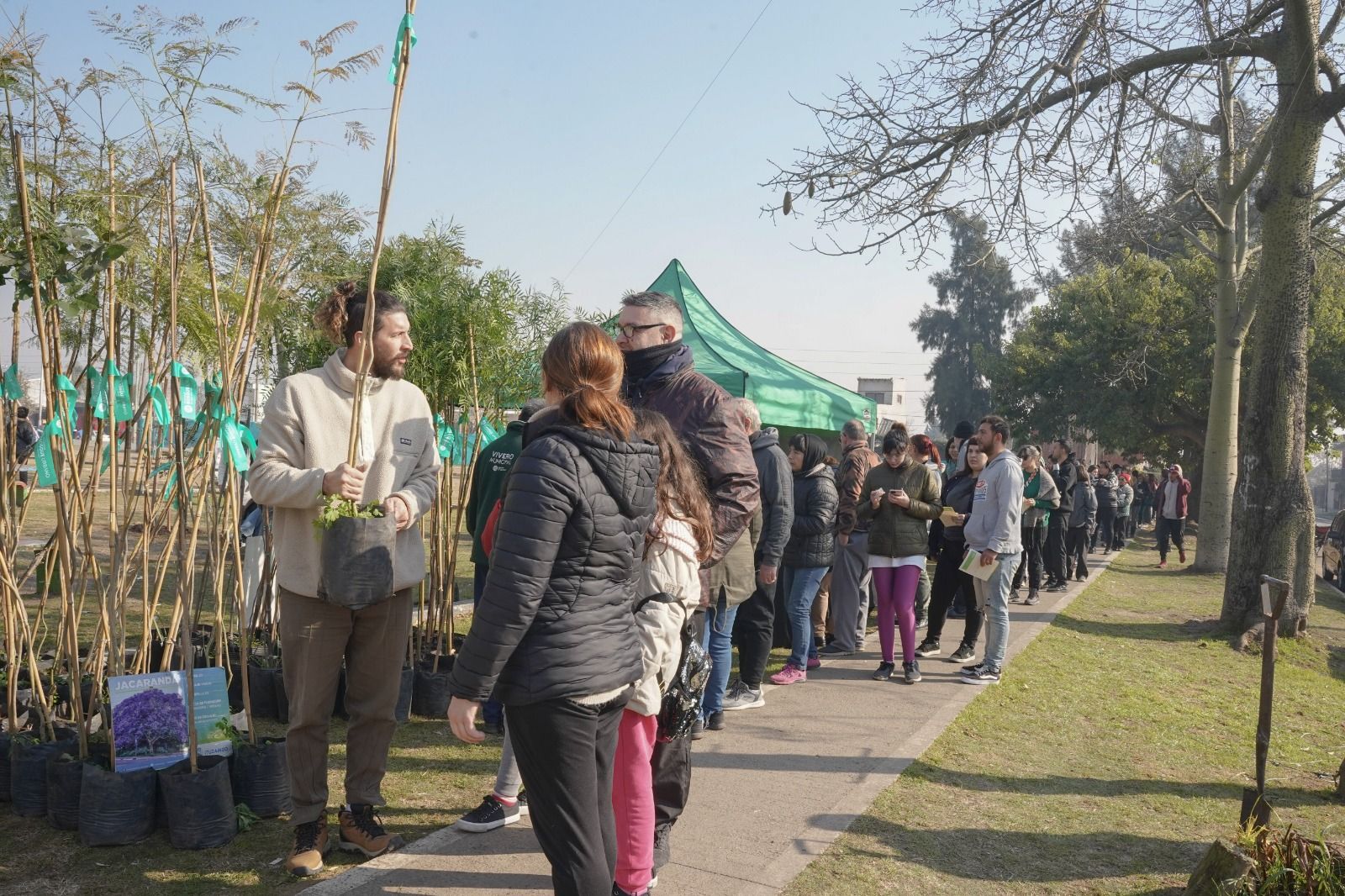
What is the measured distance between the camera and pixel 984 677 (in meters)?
7.40

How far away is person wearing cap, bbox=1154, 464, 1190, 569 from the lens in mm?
17891

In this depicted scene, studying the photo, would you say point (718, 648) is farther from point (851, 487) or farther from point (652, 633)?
point (851, 487)

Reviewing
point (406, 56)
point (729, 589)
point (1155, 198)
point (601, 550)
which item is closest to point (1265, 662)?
point (729, 589)

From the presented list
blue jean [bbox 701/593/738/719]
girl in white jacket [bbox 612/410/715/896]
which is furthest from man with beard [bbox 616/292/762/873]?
blue jean [bbox 701/593/738/719]

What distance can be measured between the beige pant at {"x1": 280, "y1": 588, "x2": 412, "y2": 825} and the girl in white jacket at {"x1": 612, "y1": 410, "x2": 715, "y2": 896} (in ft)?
3.50

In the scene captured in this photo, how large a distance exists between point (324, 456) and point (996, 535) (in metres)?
4.98

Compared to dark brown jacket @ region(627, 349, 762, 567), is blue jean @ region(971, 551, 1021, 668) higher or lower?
lower

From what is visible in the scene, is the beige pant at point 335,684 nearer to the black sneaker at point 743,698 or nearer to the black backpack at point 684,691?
the black backpack at point 684,691

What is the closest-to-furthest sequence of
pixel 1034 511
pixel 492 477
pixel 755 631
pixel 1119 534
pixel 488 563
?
pixel 488 563
pixel 492 477
pixel 755 631
pixel 1034 511
pixel 1119 534

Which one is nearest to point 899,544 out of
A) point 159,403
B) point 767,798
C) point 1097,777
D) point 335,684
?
point 1097,777

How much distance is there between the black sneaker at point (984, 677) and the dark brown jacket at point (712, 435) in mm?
4079

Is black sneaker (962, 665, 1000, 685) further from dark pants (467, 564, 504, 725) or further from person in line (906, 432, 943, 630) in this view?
dark pants (467, 564, 504, 725)

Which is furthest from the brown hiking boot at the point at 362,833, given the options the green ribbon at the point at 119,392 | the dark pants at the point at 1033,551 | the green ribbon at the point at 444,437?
the dark pants at the point at 1033,551

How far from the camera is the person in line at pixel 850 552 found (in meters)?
7.82
